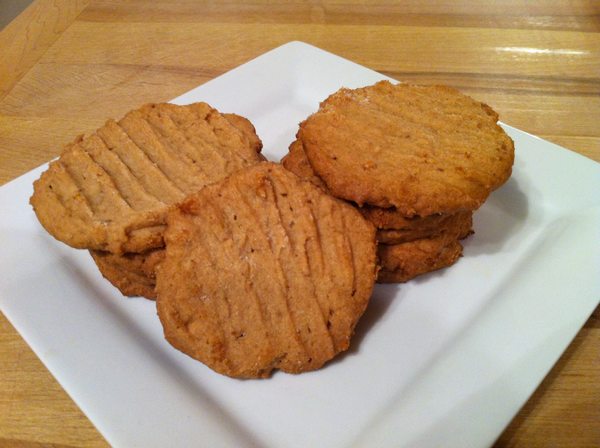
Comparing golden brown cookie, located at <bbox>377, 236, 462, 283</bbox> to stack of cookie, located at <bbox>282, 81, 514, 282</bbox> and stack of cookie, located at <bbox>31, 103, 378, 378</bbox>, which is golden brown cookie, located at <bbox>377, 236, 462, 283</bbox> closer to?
stack of cookie, located at <bbox>282, 81, 514, 282</bbox>

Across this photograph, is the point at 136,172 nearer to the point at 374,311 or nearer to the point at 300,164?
the point at 300,164

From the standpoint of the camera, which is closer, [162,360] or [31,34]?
[162,360]

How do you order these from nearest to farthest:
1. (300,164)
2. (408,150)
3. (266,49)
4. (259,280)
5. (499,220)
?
(259,280)
(408,150)
(300,164)
(499,220)
(266,49)

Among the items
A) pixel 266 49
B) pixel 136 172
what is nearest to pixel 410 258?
pixel 136 172

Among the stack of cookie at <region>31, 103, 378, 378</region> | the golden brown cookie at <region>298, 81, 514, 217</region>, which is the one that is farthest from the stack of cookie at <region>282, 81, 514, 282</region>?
the stack of cookie at <region>31, 103, 378, 378</region>

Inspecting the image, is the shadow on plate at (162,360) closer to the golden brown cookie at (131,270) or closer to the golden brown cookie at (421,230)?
the golden brown cookie at (131,270)

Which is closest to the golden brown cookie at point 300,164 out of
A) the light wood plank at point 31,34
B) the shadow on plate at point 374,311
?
the shadow on plate at point 374,311

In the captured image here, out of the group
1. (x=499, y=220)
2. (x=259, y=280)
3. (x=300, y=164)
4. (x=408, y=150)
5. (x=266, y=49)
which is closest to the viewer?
(x=259, y=280)
